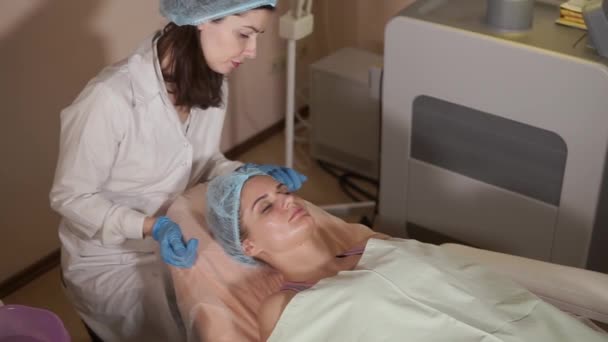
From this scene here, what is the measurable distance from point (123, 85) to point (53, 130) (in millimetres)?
720

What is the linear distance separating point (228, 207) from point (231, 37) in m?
0.37

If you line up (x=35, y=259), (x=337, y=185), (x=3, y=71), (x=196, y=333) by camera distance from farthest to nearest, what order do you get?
(x=337, y=185)
(x=35, y=259)
(x=3, y=71)
(x=196, y=333)

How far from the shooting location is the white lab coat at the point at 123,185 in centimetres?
167

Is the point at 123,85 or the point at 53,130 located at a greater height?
the point at 123,85

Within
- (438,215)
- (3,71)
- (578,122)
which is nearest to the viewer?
(578,122)

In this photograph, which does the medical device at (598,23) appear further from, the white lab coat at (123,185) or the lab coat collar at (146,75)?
the lab coat collar at (146,75)

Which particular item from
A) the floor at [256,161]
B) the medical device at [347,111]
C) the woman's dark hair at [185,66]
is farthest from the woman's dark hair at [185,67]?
the medical device at [347,111]

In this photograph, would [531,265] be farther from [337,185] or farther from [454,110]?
[337,185]

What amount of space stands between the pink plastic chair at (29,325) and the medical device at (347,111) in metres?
1.51

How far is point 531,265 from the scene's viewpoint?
1.65 metres

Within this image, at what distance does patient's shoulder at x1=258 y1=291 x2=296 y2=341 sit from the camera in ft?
5.02

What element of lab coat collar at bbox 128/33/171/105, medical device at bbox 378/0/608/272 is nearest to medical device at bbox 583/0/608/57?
medical device at bbox 378/0/608/272

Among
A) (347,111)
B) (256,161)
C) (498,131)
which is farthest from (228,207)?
(256,161)

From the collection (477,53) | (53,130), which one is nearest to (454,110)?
(477,53)
